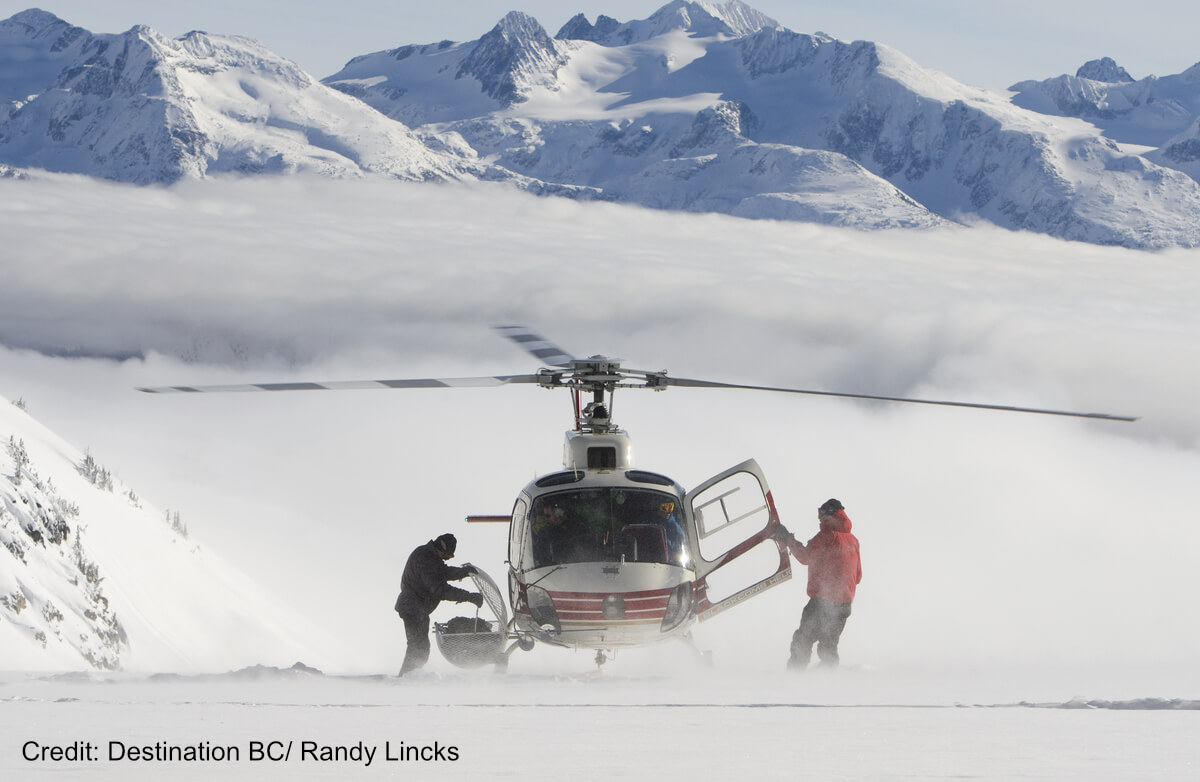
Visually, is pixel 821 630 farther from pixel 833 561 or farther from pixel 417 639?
pixel 417 639

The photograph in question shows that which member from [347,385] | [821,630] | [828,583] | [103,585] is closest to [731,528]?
[828,583]

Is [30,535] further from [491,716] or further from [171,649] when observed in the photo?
[491,716]

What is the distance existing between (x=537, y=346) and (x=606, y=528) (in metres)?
3.27

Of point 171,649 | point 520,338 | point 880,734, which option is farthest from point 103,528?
point 880,734

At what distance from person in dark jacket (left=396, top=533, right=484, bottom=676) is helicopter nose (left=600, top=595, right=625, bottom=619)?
69.1 inches

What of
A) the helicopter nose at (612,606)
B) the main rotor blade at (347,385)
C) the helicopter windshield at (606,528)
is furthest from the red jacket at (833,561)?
the main rotor blade at (347,385)

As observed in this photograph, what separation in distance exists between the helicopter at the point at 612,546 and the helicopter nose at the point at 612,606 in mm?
12

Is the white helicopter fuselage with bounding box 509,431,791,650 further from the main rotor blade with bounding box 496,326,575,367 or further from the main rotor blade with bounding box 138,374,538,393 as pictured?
the main rotor blade with bounding box 138,374,538,393

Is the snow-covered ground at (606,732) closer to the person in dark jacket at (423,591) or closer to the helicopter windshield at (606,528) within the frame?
the helicopter windshield at (606,528)

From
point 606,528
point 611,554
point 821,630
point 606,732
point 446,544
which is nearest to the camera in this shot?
point 606,732

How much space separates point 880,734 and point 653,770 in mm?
1865

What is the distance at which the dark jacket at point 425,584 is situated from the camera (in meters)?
16.1

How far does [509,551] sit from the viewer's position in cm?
1708

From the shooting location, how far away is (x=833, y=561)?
16.0 m
